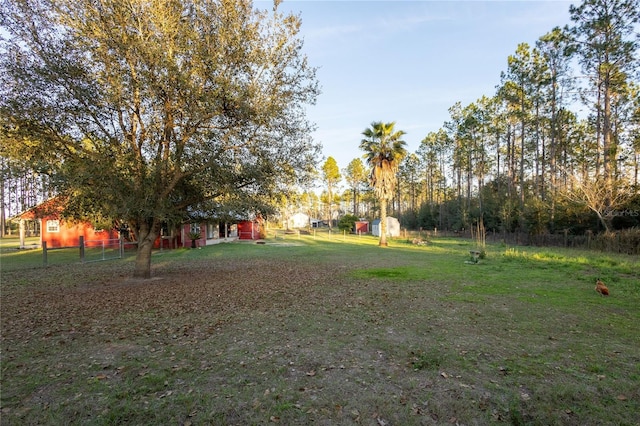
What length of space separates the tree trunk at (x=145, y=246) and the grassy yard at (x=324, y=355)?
4.59ft

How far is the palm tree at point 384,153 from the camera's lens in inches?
1087

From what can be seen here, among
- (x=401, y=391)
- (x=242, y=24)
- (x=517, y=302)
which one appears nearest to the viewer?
(x=401, y=391)

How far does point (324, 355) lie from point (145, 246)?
840 cm

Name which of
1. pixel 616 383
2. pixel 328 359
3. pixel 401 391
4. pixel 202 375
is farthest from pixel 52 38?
pixel 616 383

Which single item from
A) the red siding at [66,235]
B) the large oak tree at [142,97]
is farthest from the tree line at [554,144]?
the red siding at [66,235]

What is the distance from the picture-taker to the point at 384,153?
Result: 91.4ft

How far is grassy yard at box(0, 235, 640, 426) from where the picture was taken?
3.24 metres

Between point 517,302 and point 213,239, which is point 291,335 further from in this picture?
point 213,239

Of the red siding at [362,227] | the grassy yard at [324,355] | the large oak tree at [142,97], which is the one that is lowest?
the grassy yard at [324,355]

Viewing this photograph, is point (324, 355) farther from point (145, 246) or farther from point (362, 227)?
point (362, 227)

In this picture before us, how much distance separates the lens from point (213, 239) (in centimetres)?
2955

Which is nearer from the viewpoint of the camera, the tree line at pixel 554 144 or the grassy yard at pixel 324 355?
the grassy yard at pixel 324 355

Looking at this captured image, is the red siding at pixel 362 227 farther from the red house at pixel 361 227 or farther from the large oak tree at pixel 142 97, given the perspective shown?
the large oak tree at pixel 142 97

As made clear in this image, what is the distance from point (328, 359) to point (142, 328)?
12.1 ft
